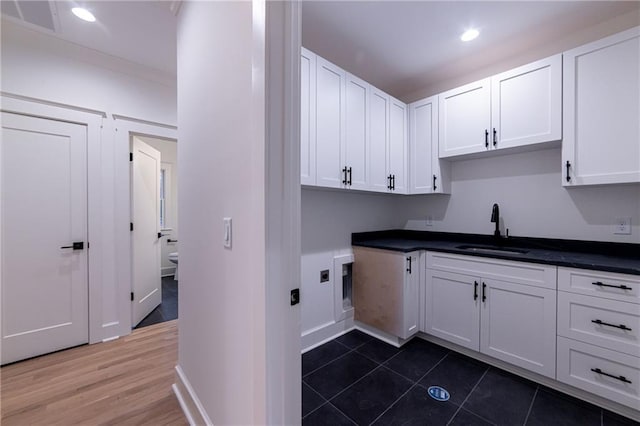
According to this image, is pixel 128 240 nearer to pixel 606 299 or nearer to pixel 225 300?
pixel 225 300

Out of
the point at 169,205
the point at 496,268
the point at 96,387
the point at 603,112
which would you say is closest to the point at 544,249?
the point at 496,268

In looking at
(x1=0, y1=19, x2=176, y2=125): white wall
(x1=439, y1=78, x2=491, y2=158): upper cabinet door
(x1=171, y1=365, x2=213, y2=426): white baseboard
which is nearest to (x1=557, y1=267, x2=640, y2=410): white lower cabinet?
(x1=439, y1=78, x2=491, y2=158): upper cabinet door

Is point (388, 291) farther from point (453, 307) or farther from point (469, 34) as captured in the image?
point (469, 34)

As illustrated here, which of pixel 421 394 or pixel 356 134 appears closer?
pixel 421 394

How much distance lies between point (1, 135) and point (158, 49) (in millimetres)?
1391

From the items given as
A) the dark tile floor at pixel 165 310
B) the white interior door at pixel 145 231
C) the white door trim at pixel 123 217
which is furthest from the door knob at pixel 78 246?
the dark tile floor at pixel 165 310

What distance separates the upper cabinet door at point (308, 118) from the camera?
1857 mm

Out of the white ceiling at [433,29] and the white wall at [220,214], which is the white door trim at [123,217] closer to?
the white wall at [220,214]

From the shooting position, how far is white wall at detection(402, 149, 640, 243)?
192 cm

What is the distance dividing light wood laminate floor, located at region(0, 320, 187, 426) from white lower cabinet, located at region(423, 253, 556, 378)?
2078mm

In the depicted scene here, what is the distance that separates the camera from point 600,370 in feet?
5.04

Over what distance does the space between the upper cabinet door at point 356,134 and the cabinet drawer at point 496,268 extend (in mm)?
958

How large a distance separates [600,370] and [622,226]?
1.06m

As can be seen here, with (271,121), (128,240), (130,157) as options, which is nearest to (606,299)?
(271,121)
